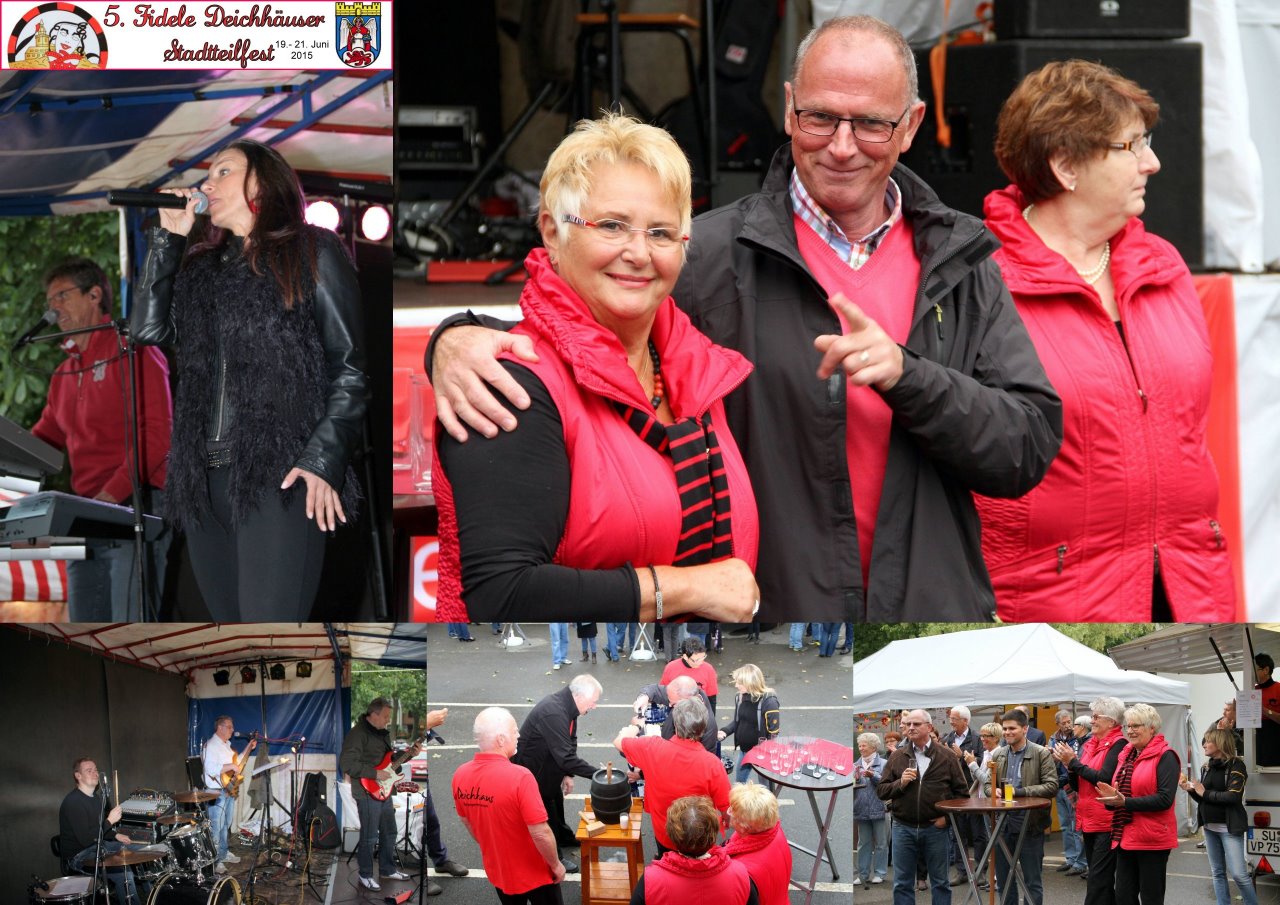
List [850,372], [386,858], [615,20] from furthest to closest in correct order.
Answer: [615,20] < [386,858] < [850,372]

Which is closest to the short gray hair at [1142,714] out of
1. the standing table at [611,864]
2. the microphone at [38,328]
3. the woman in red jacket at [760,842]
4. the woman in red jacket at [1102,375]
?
the woman in red jacket at [1102,375]

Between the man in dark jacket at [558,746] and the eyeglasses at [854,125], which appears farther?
the eyeglasses at [854,125]

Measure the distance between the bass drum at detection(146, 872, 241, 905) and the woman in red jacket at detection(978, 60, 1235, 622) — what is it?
1.70 metres

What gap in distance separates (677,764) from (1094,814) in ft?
2.64

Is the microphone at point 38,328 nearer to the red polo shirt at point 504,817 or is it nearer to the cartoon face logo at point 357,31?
the cartoon face logo at point 357,31

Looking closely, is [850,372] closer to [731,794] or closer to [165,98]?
[731,794]

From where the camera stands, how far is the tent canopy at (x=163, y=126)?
3.97m

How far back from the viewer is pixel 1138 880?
3117 mm

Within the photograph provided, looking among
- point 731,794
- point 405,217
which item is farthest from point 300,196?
point 731,794

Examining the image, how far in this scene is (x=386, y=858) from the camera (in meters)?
3.10

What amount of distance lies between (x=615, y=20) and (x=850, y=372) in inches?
94.4

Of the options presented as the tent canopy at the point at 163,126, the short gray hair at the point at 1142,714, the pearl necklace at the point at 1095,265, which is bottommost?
the short gray hair at the point at 1142,714

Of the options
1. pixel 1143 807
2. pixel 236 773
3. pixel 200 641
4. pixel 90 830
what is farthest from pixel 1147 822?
pixel 90 830

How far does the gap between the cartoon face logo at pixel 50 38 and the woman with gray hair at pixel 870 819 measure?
248 centimetres
